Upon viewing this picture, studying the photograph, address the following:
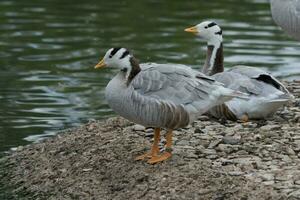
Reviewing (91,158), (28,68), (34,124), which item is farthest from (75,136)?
(28,68)

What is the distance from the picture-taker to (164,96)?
28.3 feet

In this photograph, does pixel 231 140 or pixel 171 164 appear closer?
pixel 171 164

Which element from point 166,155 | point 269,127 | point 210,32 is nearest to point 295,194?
point 166,155

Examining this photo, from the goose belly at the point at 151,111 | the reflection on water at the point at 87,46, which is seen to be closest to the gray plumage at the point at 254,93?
the goose belly at the point at 151,111

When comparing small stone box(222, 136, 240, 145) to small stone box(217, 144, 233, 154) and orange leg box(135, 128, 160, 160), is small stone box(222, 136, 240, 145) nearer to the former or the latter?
small stone box(217, 144, 233, 154)

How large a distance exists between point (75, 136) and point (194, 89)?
93.8 inches

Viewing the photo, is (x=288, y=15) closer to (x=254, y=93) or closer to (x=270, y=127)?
(x=254, y=93)

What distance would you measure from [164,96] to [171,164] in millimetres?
688

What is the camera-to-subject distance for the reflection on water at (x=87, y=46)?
43.3 ft

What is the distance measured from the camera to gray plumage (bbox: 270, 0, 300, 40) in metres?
11.1

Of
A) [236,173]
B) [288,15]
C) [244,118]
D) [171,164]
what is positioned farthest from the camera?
[288,15]

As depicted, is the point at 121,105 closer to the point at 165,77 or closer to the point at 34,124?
the point at 165,77

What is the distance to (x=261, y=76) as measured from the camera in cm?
1012

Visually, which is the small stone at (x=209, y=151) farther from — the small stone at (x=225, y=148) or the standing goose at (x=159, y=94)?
the standing goose at (x=159, y=94)
